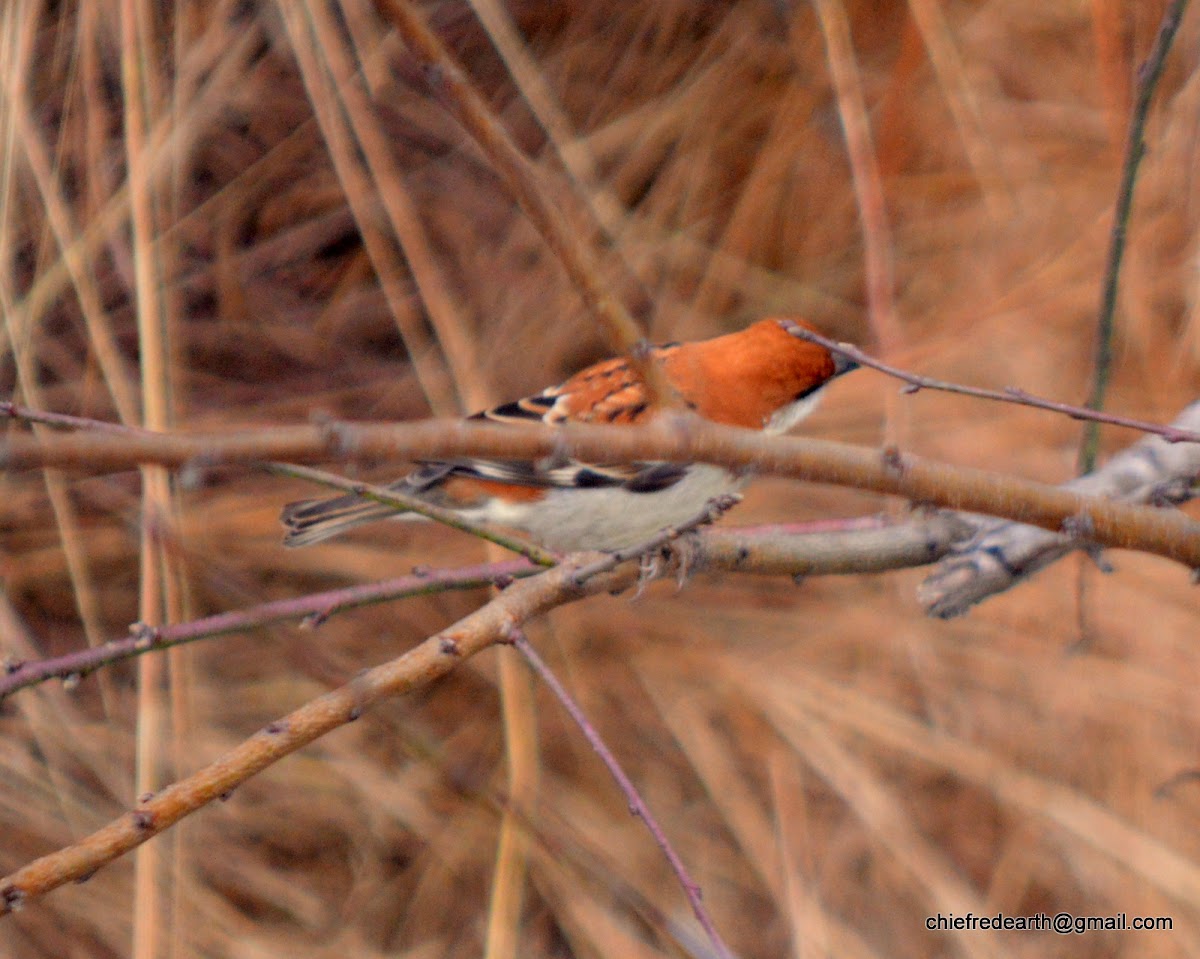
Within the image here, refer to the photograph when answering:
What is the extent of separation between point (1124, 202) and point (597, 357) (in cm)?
181

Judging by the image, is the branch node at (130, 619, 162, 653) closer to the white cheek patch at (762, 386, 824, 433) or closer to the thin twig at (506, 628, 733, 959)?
the thin twig at (506, 628, 733, 959)

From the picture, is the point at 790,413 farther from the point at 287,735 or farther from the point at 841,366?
the point at 287,735

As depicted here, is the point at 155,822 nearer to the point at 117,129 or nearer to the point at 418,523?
the point at 418,523

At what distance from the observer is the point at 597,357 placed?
116 inches

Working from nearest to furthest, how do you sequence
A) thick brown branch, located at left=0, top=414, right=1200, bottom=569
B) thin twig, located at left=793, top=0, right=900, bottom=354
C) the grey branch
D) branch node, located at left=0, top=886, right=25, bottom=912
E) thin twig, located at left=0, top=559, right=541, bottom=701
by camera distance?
thick brown branch, located at left=0, top=414, right=1200, bottom=569
branch node, located at left=0, top=886, right=25, bottom=912
thin twig, located at left=0, top=559, right=541, bottom=701
the grey branch
thin twig, located at left=793, top=0, right=900, bottom=354

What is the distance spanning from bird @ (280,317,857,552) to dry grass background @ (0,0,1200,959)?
21 cm

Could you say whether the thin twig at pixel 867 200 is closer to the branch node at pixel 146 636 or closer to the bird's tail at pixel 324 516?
the bird's tail at pixel 324 516

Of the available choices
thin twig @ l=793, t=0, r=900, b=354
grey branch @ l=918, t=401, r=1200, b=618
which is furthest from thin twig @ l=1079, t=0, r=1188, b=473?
thin twig @ l=793, t=0, r=900, b=354

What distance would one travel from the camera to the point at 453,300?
2.88 m

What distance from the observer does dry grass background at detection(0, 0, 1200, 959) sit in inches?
92.1

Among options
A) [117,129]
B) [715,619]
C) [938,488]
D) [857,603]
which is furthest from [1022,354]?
[117,129]

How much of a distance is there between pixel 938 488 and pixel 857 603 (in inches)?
66.4

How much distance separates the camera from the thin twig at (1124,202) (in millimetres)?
1086

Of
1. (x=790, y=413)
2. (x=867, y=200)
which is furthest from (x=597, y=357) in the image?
(x=867, y=200)
